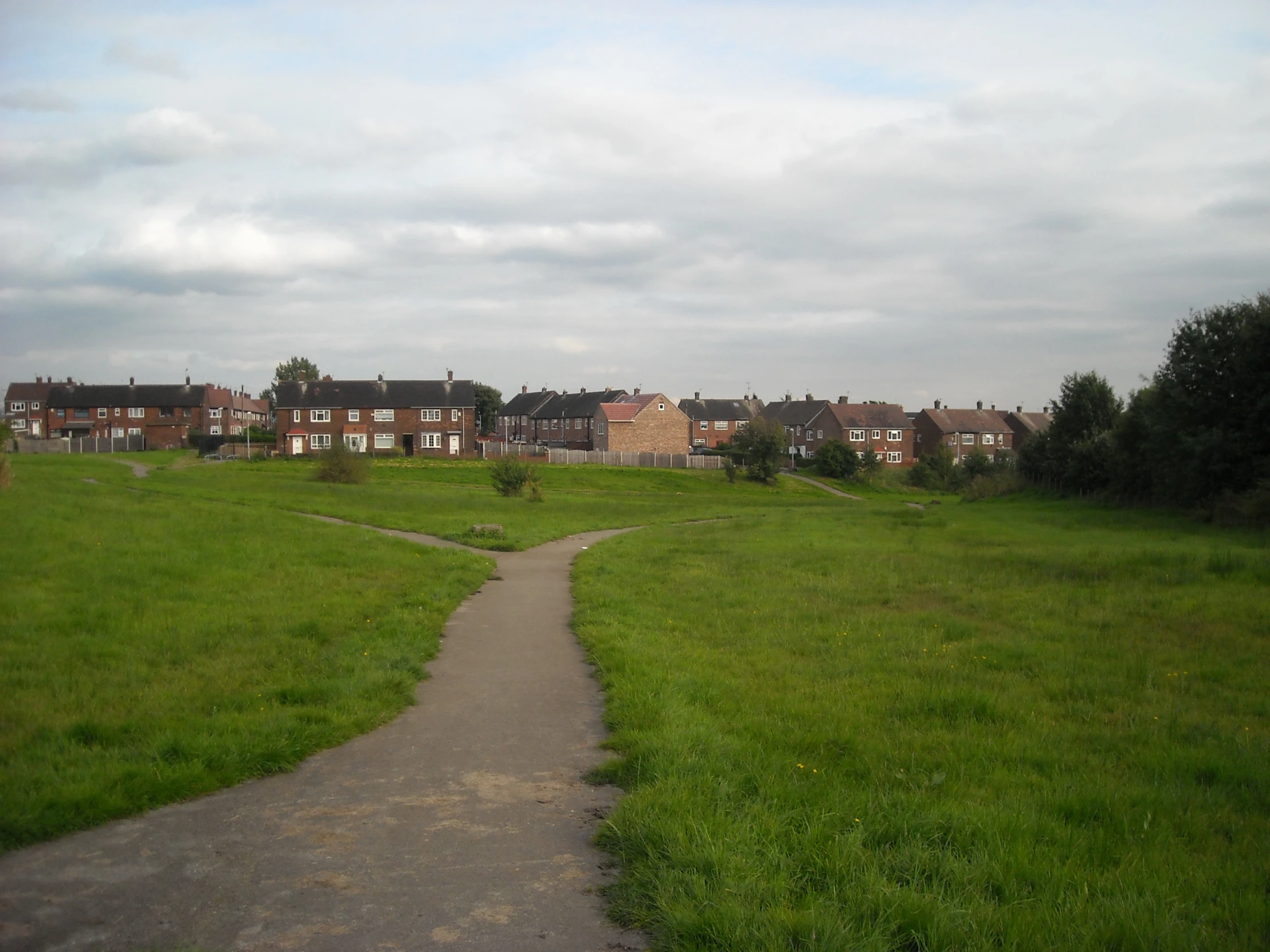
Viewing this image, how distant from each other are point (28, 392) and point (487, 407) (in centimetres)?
6133

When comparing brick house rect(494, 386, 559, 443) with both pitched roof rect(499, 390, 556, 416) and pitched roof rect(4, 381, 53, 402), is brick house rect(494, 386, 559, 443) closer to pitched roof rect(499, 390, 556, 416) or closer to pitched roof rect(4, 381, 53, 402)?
pitched roof rect(499, 390, 556, 416)

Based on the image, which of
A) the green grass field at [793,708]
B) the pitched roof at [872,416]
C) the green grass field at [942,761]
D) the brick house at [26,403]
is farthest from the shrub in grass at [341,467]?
the brick house at [26,403]

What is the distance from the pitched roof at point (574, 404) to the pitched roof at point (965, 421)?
126 feet

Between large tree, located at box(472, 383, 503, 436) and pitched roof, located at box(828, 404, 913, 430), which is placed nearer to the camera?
pitched roof, located at box(828, 404, 913, 430)

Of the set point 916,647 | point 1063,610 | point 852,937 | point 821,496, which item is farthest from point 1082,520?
point 821,496

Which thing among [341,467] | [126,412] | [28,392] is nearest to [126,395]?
[126,412]

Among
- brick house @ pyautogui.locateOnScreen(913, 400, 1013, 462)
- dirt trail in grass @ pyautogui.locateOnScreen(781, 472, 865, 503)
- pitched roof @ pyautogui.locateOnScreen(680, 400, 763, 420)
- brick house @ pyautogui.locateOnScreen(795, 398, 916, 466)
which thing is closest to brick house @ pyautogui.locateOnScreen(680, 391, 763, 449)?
pitched roof @ pyautogui.locateOnScreen(680, 400, 763, 420)

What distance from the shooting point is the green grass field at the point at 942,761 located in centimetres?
479

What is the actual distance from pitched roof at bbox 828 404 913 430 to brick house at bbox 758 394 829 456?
3.40 meters

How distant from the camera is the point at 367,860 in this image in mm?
5383

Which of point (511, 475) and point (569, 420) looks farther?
point (569, 420)

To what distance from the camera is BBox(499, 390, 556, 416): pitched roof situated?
13438 centimetres

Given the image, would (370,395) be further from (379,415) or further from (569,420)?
(569,420)

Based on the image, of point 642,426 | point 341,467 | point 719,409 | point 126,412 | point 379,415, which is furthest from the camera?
point 719,409
